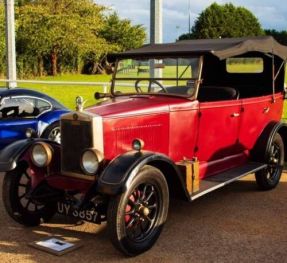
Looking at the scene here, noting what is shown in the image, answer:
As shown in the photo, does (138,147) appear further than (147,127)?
No

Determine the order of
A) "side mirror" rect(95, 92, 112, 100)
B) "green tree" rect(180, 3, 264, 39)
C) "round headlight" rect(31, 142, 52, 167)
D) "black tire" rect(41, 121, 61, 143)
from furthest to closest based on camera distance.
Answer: "green tree" rect(180, 3, 264, 39) < "black tire" rect(41, 121, 61, 143) < "side mirror" rect(95, 92, 112, 100) < "round headlight" rect(31, 142, 52, 167)

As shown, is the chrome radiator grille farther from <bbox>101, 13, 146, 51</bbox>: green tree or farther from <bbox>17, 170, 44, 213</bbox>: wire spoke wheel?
<bbox>101, 13, 146, 51</bbox>: green tree

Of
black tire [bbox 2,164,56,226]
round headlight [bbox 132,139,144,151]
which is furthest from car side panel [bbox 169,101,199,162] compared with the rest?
black tire [bbox 2,164,56,226]

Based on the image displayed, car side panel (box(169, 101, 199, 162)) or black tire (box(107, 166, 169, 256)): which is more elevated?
car side panel (box(169, 101, 199, 162))

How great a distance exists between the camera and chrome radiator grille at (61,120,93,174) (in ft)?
16.3

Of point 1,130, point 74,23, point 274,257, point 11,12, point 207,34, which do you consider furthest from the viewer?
point 207,34

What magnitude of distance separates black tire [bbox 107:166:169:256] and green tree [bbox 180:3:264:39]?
231 feet

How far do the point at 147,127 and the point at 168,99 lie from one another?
558mm

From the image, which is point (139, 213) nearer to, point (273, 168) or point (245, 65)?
point (273, 168)

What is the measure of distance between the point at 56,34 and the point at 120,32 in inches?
385

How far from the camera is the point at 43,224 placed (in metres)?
5.69

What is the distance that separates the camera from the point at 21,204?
18.3 feet

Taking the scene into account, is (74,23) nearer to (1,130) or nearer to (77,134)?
(1,130)

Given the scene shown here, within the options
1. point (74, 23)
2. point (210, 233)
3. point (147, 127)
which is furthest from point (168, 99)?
point (74, 23)
